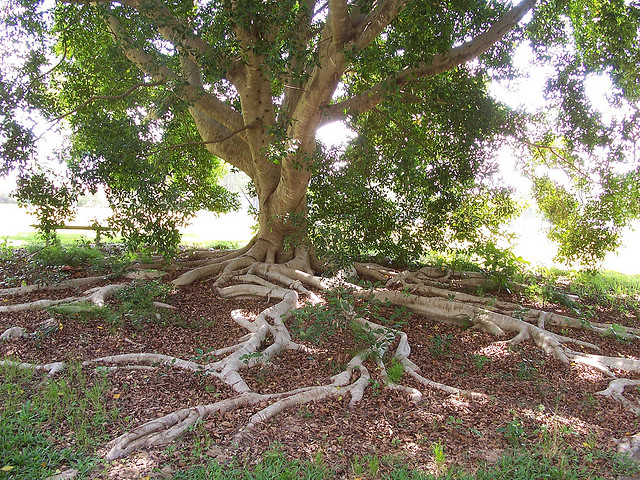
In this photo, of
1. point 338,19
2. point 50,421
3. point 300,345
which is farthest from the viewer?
point 300,345

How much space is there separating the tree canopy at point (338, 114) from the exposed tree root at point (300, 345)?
0.69 meters

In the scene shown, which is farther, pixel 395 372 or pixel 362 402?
pixel 395 372

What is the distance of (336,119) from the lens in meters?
8.10

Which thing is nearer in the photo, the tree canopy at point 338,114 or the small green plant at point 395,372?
the small green plant at point 395,372

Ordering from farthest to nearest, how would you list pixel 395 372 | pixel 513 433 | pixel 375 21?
pixel 375 21, pixel 395 372, pixel 513 433

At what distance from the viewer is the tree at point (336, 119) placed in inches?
244

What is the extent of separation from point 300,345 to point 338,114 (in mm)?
4025

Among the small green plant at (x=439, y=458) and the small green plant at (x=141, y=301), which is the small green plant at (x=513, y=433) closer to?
the small green plant at (x=439, y=458)

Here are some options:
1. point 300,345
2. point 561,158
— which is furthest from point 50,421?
point 561,158

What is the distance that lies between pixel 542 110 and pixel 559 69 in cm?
88

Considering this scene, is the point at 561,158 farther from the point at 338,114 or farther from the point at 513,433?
the point at 513,433

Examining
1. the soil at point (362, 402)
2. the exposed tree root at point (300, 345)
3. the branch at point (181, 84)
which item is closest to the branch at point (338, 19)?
the branch at point (181, 84)

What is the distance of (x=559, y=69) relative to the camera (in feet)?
28.4

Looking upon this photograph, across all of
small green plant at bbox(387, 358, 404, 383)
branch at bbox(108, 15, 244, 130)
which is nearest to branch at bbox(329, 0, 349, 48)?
branch at bbox(108, 15, 244, 130)
